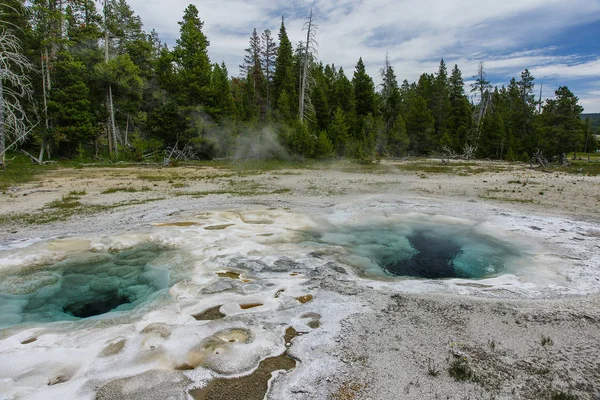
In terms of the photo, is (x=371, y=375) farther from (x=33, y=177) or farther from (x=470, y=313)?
(x=33, y=177)

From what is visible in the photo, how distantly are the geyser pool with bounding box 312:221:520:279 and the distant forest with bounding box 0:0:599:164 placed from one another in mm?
18640

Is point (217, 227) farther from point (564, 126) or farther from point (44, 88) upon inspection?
point (564, 126)

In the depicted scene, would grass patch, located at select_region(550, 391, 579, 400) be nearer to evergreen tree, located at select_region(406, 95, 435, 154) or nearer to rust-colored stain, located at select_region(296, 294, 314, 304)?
rust-colored stain, located at select_region(296, 294, 314, 304)

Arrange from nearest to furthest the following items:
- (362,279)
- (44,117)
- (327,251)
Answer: (362,279) < (327,251) < (44,117)

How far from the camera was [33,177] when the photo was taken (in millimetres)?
16734

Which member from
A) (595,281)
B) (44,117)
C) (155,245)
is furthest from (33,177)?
(595,281)

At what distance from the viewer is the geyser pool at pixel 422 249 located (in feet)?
21.0

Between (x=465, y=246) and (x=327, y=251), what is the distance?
3.17 meters

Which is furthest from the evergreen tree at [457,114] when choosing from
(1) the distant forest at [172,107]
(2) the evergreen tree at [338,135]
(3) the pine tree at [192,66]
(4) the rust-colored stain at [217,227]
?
(4) the rust-colored stain at [217,227]

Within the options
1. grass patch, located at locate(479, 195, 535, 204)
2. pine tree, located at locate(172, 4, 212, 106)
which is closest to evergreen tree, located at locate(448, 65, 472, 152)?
pine tree, located at locate(172, 4, 212, 106)

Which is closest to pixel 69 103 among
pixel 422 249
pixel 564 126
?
pixel 422 249

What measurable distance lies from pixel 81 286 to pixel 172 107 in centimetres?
2605

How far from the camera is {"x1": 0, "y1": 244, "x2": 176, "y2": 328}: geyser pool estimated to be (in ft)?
16.3

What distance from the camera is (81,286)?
5.79 m
